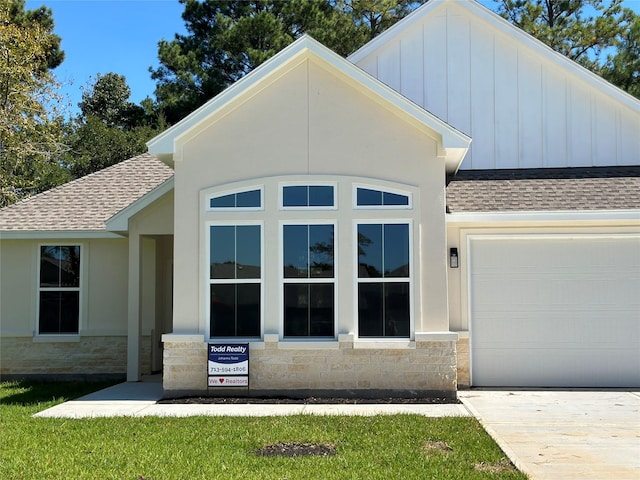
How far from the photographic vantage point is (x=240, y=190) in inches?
425

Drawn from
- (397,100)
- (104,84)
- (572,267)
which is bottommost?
(572,267)

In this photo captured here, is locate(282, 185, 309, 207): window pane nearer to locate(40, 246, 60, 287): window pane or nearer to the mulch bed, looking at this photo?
the mulch bed

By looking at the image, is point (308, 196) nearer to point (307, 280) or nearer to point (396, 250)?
point (307, 280)

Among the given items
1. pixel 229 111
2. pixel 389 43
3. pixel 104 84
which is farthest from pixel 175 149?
pixel 104 84

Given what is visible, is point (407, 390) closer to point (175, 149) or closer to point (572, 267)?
point (572, 267)

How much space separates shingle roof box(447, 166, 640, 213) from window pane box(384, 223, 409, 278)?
4.80 feet

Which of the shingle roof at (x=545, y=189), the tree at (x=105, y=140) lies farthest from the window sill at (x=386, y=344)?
the tree at (x=105, y=140)

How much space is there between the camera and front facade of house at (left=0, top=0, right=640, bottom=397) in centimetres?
1050

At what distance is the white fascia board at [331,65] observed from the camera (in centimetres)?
1047

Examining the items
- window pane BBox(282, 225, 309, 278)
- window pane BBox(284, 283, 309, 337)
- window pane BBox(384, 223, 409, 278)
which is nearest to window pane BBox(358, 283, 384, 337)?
window pane BBox(384, 223, 409, 278)

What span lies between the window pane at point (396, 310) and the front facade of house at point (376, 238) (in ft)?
0.07

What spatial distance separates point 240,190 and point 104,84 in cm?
2886

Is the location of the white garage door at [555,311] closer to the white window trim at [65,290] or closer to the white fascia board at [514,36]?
the white fascia board at [514,36]

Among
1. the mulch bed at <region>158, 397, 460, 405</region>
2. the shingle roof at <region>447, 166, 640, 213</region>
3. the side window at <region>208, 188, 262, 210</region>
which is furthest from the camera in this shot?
the shingle roof at <region>447, 166, 640, 213</region>
